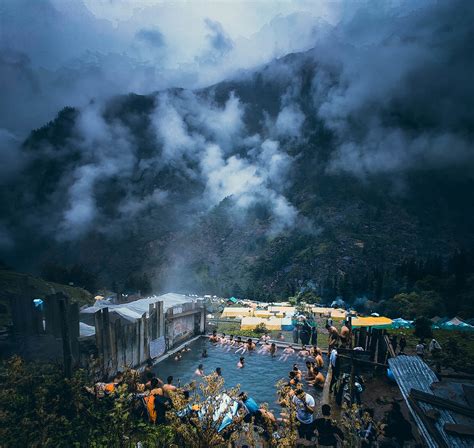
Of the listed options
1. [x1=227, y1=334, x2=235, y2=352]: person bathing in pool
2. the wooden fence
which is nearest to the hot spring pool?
[x1=227, y1=334, x2=235, y2=352]: person bathing in pool

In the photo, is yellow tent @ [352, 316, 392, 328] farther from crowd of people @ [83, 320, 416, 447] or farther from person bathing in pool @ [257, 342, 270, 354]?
crowd of people @ [83, 320, 416, 447]

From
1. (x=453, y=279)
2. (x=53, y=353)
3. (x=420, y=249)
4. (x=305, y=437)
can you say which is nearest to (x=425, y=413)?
(x=305, y=437)

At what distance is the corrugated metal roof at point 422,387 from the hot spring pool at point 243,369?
227 inches

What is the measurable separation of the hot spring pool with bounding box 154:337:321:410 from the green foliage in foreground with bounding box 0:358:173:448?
22.2ft

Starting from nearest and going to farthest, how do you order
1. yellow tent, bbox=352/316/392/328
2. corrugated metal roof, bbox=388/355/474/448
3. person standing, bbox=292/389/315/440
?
1. corrugated metal roof, bbox=388/355/474/448
2. person standing, bbox=292/389/315/440
3. yellow tent, bbox=352/316/392/328

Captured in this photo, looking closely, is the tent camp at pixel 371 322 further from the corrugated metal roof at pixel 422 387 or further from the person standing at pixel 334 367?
the corrugated metal roof at pixel 422 387

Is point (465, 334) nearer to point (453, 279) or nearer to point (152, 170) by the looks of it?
point (453, 279)

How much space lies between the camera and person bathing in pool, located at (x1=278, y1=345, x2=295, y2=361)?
22.3m

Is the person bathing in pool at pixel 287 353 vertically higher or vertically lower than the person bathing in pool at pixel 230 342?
higher

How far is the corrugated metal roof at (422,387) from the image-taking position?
6418mm

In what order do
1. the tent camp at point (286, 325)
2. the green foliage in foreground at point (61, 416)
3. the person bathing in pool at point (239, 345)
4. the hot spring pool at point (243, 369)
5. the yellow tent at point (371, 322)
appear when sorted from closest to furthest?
the green foliage in foreground at point (61, 416) → the hot spring pool at point (243, 369) → the person bathing in pool at point (239, 345) → the yellow tent at point (371, 322) → the tent camp at point (286, 325)

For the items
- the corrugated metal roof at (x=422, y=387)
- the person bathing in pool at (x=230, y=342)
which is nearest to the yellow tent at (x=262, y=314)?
the person bathing in pool at (x=230, y=342)

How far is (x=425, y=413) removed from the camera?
734cm

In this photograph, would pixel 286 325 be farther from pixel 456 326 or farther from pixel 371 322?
pixel 456 326
